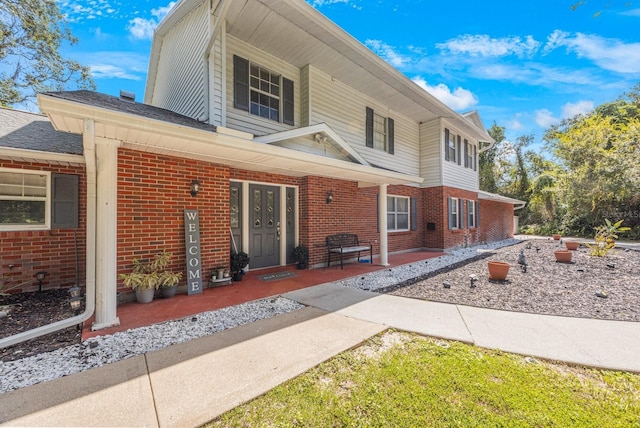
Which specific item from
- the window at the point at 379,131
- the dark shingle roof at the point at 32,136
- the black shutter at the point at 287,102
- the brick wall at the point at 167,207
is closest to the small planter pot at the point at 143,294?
the brick wall at the point at 167,207

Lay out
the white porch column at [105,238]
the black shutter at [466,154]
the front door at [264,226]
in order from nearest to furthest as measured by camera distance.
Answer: the white porch column at [105,238] < the front door at [264,226] < the black shutter at [466,154]

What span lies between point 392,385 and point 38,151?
6.14 m

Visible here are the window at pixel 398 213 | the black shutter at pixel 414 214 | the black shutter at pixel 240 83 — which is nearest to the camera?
the black shutter at pixel 240 83

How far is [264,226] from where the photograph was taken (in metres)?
6.93

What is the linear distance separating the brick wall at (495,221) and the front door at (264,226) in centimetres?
1207

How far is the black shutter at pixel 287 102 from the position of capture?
22.7 ft

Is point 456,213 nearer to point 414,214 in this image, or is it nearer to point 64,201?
point 414,214

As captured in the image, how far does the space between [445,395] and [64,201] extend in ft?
21.5

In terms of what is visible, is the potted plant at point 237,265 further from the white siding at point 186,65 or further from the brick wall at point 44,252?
the white siding at point 186,65

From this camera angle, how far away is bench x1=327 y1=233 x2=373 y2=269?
751cm

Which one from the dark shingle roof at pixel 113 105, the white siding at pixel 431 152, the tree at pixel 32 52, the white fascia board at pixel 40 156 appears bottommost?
the white fascia board at pixel 40 156

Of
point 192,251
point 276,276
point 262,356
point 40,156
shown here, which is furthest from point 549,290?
point 40,156

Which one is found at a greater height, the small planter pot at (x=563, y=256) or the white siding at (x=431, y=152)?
the white siding at (x=431, y=152)

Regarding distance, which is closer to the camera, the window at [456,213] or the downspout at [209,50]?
the downspout at [209,50]
